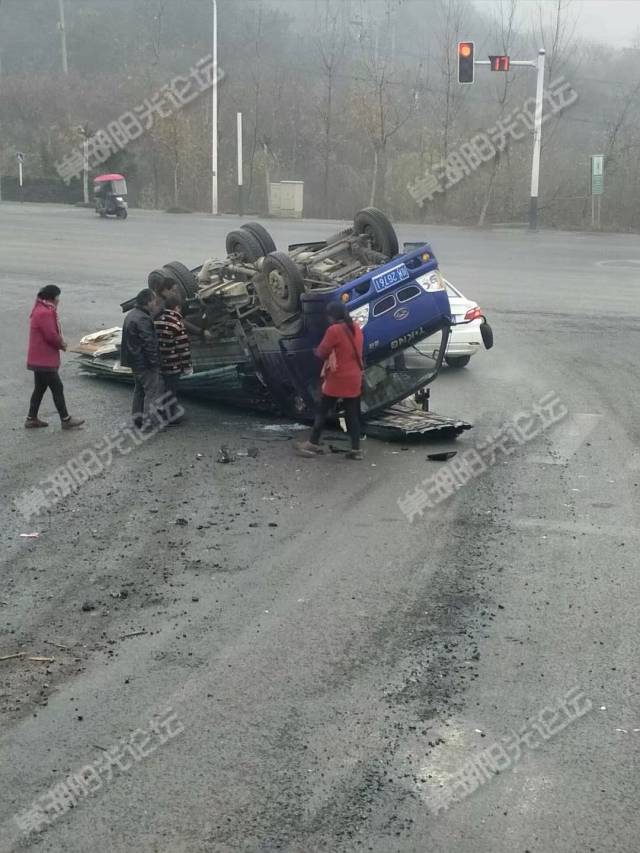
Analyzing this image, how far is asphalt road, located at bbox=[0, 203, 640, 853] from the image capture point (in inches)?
201

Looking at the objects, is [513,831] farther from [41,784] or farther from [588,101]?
[588,101]

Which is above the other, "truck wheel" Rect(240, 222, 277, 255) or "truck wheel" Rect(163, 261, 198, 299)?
"truck wheel" Rect(240, 222, 277, 255)

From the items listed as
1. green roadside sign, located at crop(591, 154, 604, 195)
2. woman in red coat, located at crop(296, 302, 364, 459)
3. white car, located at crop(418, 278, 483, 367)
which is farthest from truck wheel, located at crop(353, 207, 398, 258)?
green roadside sign, located at crop(591, 154, 604, 195)

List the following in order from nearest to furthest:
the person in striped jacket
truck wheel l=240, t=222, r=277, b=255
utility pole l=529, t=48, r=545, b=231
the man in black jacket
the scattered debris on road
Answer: the scattered debris on road < the man in black jacket < the person in striped jacket < truck wheel l=240, t=222, r=277, b=255 < utility pole l=529, t=48, r=545, b=231

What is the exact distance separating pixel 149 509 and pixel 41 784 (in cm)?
449

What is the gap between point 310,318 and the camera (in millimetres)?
11750

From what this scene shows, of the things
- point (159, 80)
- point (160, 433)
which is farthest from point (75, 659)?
point (159, 80)

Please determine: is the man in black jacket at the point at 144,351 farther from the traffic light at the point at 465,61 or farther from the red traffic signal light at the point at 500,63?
the red traffic signal light at the point at 500,63

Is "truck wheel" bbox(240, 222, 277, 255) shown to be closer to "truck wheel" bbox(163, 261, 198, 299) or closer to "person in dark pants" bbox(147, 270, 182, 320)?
"truck wheel" bbox(163, 261, 198, 299)

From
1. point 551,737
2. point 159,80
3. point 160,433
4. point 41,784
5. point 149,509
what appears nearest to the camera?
point 41,784

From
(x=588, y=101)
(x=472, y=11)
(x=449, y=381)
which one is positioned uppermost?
(x=472, y=11)

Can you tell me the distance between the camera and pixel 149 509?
965cm

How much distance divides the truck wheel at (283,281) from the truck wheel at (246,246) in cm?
159

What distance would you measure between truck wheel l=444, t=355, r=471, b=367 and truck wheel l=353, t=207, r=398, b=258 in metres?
3.80
